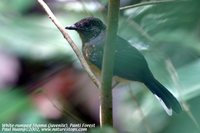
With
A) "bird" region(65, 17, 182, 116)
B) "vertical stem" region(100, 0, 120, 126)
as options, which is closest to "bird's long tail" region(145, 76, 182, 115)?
"bird" region(65, 17, 182, 116)

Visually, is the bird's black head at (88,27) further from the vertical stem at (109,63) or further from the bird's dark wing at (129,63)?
the vertical stem at (109,63)

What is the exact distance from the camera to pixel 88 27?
103 centimetres

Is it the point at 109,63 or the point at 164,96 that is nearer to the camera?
the point at 109,63

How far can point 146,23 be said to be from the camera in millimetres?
1079

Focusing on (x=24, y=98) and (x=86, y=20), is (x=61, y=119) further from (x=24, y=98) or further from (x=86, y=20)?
(x=86, y=20)

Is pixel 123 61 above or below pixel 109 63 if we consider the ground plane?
below

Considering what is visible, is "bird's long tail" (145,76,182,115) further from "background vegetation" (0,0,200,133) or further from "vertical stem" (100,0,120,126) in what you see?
"vertical stem" (100,0,120,126)

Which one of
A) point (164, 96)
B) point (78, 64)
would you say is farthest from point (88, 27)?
point (164, 96)

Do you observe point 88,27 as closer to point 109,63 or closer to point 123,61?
point 123,61

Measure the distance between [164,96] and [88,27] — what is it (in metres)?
0.20

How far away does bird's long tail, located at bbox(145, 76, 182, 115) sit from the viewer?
910 mm

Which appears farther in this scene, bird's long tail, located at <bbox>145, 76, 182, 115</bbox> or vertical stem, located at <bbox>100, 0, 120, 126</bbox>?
bird's long tail, located at <bbox>145, 76, 182, 115</bbox>

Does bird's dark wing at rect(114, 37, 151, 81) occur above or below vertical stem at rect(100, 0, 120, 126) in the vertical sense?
below

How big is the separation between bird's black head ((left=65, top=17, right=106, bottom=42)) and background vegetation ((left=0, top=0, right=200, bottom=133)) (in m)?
0.02
